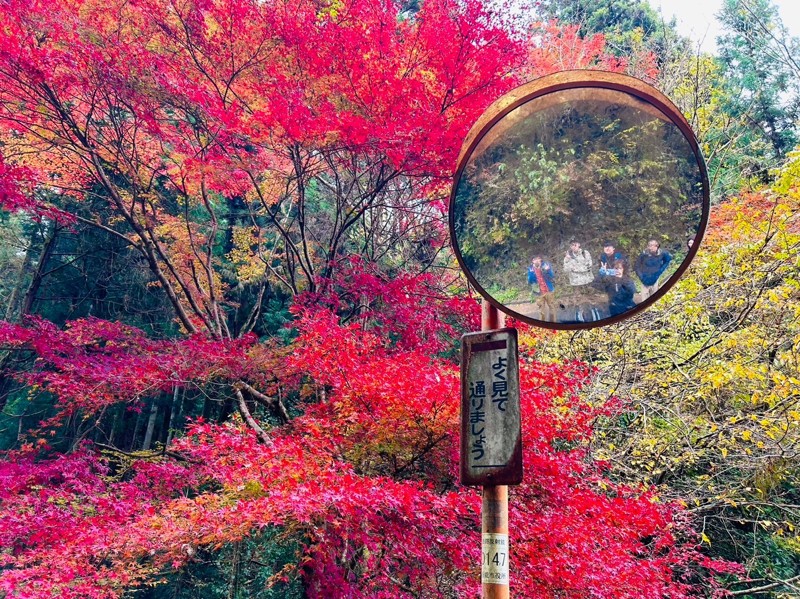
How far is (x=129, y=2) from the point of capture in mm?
7051

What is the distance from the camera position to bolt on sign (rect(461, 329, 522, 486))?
1953 mm

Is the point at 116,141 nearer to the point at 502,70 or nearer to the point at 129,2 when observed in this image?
the point at 129,2

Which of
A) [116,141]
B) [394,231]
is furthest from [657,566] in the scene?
[116,141]

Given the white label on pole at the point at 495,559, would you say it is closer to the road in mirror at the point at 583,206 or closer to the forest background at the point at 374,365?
the road in mirror at the point at 583,206

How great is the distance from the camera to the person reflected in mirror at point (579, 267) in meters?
1.93

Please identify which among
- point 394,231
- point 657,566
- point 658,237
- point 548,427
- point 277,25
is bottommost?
point 657,566

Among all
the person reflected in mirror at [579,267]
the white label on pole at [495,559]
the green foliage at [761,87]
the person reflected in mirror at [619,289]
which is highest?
the green foliage at [761,87]

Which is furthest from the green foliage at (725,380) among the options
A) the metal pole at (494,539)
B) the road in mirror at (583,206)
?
the metal pole at (494,539)

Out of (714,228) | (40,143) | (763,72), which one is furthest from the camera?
(763,72)

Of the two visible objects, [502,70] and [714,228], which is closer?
[502,70]

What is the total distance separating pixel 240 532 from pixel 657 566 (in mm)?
3873

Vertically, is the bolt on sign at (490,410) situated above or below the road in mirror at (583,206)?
below

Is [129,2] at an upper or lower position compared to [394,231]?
upper

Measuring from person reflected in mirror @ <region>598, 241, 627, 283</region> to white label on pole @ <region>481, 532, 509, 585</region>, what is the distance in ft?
3.17
